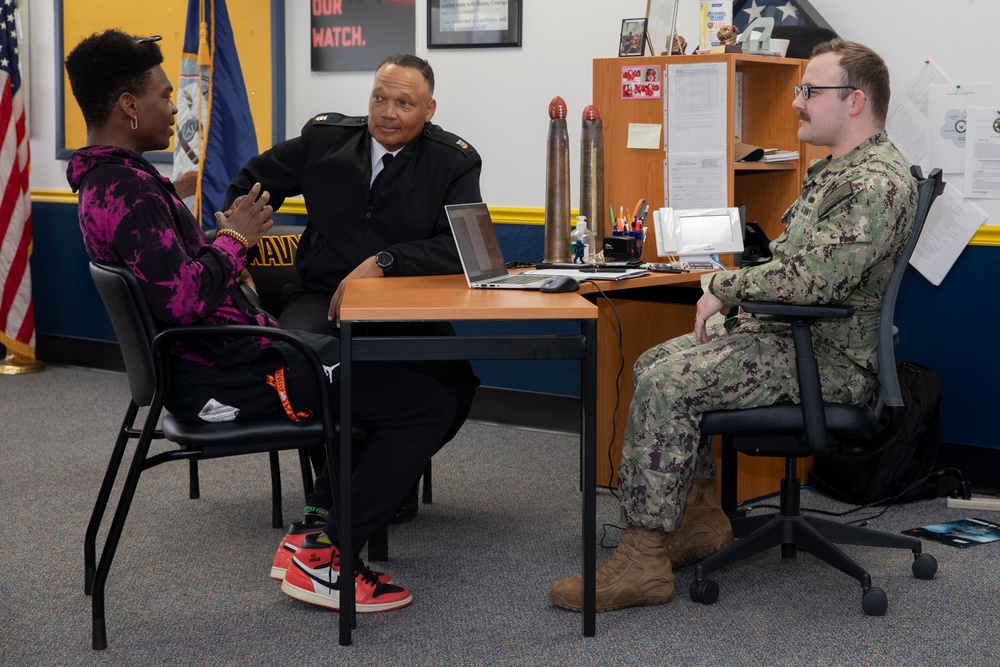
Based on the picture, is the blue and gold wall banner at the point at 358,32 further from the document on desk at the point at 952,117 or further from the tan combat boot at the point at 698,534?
the tan combat boot at the point at 698,534

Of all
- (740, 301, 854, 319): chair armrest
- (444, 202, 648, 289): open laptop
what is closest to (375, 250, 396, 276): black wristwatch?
(444, 202, 648, 289): open laptop

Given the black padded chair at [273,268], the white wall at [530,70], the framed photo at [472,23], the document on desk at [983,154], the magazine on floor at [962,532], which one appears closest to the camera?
the magazine on floor at [962,532]

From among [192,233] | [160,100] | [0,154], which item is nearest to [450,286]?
[192,233]

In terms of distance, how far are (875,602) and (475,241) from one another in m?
1.26

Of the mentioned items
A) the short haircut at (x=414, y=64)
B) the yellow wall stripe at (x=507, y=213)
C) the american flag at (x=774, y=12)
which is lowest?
the yellow wall stripe at (x=507, y=213)

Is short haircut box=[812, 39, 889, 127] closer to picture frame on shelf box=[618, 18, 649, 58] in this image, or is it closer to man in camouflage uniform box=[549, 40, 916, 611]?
man in camouflage uniform box=[549, 40, 916, 611]

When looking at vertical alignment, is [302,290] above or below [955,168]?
below

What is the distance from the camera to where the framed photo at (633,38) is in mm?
3299

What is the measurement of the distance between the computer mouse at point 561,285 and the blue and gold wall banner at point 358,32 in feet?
7.45

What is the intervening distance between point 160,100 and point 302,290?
86 cm

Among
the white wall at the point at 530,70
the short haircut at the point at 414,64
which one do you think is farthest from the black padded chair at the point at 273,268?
the short haircut at the point at 414,64

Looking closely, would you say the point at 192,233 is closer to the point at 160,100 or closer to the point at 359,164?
the point at 160,100

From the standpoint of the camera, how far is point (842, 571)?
8.45ft

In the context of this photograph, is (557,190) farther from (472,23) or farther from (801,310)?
(472,23)
